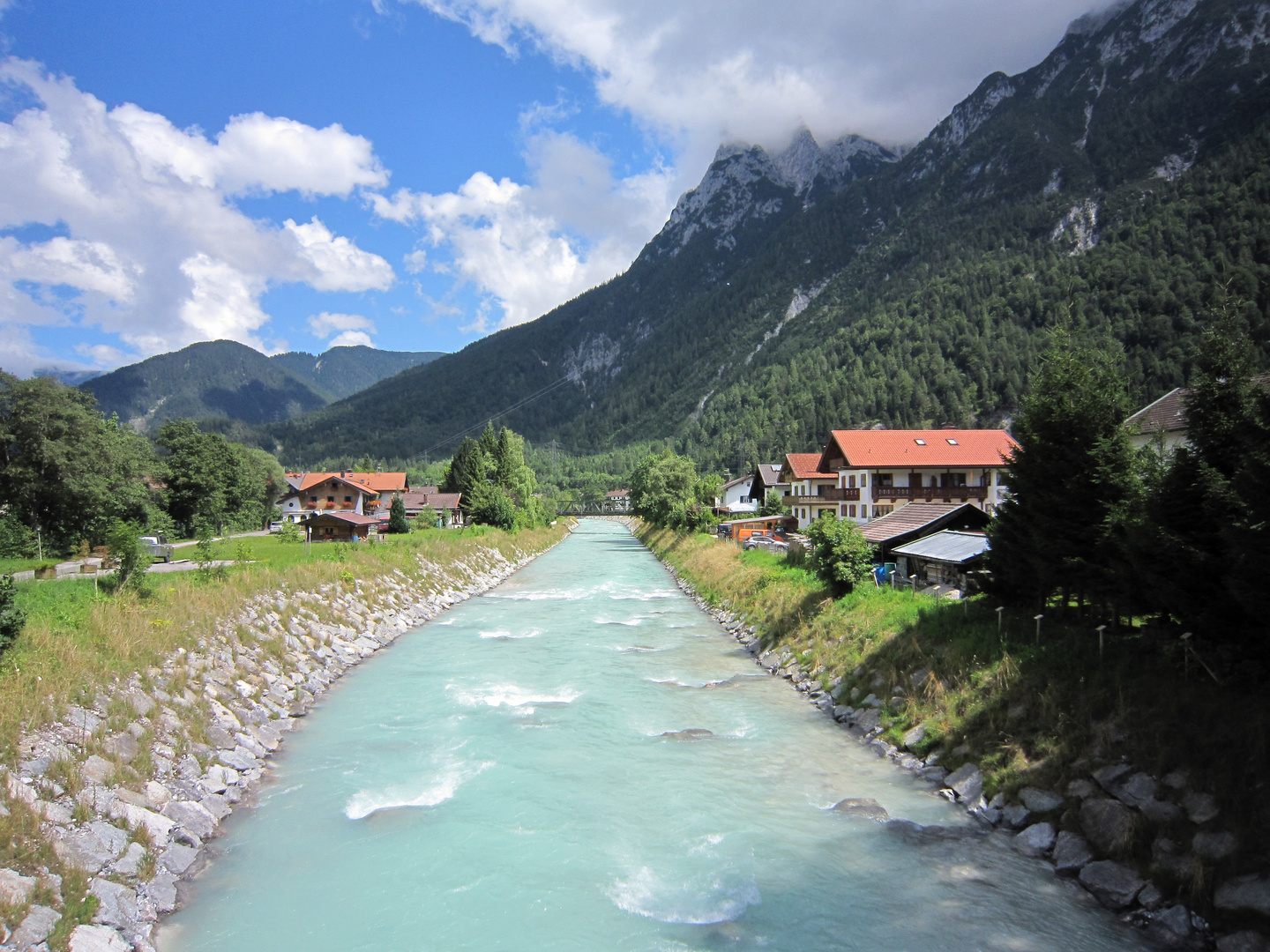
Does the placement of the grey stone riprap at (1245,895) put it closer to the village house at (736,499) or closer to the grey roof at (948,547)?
the grey roof at (948,547)

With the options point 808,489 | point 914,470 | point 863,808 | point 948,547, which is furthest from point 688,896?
point 808,489

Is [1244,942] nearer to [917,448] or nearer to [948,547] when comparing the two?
[948,547]

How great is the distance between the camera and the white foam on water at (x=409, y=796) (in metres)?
13.5

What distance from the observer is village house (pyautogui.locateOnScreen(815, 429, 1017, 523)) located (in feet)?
170

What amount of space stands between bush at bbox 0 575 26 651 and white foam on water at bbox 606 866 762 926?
12.3m

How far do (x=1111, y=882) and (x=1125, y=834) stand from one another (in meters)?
0.87

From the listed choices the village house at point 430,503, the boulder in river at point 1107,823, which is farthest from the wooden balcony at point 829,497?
the boulder in river at point 1107,823

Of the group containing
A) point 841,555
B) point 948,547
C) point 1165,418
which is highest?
point 1165,418

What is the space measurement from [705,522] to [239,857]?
57.4 metres

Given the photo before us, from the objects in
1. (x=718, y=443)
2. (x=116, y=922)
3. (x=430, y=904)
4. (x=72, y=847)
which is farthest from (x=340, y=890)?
(x=718, y=443)

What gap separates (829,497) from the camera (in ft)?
191

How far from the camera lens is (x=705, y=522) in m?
67.2

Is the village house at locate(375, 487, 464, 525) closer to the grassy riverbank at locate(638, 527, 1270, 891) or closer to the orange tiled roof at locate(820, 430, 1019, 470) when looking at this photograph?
the orange tiled roof at locate(820, 430, 1019, 470)

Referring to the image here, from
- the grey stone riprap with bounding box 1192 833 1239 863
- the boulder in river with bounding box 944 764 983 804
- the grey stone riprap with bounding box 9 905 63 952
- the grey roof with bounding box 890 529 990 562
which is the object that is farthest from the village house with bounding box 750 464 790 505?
the grey stone riprap with bounding box 9 905 63 952
